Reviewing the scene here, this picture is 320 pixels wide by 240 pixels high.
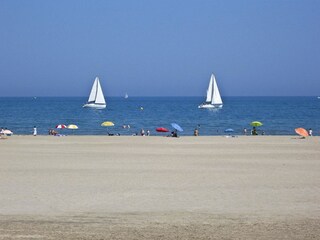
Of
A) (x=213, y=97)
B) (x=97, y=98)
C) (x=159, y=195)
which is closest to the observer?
(x=159, y=195)

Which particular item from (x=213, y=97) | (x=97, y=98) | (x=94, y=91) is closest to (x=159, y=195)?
(x=213, y=97)

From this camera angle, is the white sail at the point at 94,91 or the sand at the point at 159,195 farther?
the white sail at the point at 94,91

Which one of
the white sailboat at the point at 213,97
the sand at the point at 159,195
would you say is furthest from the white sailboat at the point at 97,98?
the sand at the point at 159,195

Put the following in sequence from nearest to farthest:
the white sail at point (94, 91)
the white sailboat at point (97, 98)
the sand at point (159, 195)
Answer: the sand at point (159, 195)
the white sail at point (94, 91)
the white sailboat at point (97, 98)

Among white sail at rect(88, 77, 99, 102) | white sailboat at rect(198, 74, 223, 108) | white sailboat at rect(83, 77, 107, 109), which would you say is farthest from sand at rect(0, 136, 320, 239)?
white sailboat at rect(83, 77, 107, 109)

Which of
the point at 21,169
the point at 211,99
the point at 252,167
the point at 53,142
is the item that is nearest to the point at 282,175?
the point at 252,167

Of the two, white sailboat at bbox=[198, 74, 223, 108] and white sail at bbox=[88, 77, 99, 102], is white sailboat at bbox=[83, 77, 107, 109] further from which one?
white sailboat at bbox=[198, 74, 223, 108]

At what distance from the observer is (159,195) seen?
1966 centimetres

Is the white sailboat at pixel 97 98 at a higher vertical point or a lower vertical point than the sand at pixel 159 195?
lower

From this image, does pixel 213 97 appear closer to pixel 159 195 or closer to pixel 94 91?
pixel 94 91

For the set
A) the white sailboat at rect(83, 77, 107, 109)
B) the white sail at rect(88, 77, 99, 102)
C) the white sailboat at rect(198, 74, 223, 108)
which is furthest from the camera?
the white sailboat at rect(83, 77, 107, 109)

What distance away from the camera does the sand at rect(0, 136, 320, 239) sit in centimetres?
1418

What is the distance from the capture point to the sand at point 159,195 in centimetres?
1418

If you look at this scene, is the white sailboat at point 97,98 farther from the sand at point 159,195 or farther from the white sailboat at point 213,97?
the sand at point 159,195
